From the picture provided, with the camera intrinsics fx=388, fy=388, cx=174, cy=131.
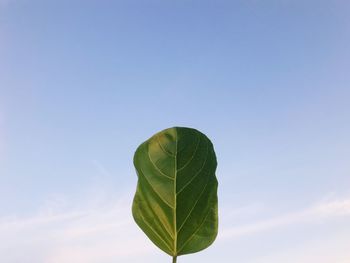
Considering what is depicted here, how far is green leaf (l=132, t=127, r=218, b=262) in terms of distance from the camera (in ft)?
3.97

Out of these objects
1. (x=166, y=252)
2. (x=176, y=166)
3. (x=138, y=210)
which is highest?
(x=176, y=166)

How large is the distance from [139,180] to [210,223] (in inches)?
10.8

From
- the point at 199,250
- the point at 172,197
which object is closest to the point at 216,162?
the point at 172,197

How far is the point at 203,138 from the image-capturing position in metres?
1.21

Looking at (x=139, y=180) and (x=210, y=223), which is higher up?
(x=139, y=180)

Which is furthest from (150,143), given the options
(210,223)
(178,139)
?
(210,223)

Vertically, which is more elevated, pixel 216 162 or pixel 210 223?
pixel 216 162

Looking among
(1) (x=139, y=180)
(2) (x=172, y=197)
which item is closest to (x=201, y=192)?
(2) (x=172, y=197)

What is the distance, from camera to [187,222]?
4.16ft

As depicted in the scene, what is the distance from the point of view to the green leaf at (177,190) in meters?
1.21

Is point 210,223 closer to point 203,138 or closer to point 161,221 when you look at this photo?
point 161,221

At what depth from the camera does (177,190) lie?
4.08 ft

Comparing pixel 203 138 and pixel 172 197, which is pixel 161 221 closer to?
pixel 172 197

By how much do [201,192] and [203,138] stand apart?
0.56 feet
